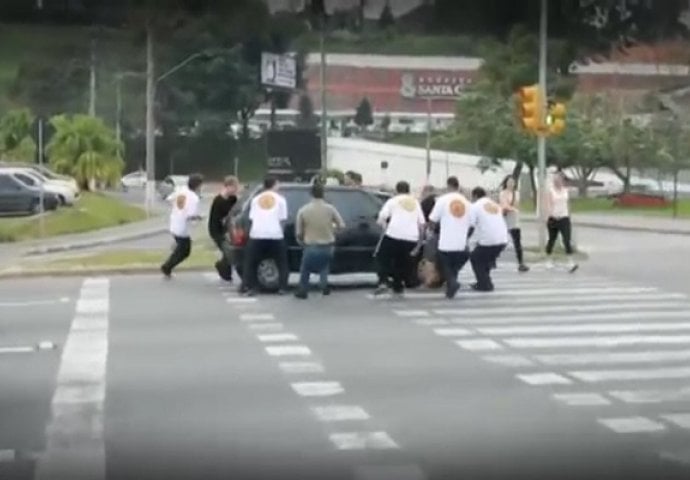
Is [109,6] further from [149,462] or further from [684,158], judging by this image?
[684,158]

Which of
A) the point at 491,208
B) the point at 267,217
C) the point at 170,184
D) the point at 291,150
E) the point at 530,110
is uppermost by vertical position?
the point at 530,110

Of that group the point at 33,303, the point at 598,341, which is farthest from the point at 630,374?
the point at 33,303

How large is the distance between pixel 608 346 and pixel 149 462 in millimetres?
7194

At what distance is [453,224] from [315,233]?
1.79 metres

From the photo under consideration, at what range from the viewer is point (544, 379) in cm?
1408

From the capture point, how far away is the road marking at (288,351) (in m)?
15.7

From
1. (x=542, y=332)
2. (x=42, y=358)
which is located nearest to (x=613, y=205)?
(x=542, y=332)

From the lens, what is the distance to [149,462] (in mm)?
10578

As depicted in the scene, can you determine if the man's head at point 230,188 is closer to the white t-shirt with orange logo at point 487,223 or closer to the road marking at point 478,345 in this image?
the white t-shirt with orange logo at point 487,223

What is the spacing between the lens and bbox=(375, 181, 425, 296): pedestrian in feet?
68.8

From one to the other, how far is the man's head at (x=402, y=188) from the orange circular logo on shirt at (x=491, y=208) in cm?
153

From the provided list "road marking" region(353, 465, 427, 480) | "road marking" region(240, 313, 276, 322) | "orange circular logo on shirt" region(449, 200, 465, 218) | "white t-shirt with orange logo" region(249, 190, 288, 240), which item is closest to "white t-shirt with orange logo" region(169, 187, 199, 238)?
"white t-shirt with orange logo" region(249, 190, 288, 240)

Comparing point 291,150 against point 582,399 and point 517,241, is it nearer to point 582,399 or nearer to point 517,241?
point 582,399

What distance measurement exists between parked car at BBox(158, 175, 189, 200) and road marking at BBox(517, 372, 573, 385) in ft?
11.5
